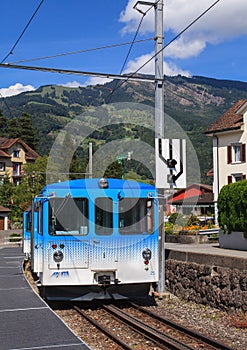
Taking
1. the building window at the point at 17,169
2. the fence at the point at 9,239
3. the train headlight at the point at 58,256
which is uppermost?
the building window at the point at 17,169

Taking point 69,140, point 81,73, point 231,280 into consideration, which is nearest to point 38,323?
point 231,280

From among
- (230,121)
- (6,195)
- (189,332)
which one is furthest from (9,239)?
(189,332)

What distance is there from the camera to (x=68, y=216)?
41.8 ft

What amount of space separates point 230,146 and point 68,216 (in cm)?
3583

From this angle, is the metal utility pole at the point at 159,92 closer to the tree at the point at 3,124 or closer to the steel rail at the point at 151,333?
the steel rail at the point at 151,333

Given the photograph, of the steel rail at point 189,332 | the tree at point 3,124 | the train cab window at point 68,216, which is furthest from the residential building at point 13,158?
the steel rail at point 189,332

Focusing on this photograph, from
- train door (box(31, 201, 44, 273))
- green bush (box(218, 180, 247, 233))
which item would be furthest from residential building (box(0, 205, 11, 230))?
train door (box(31, 201, 44, 273))

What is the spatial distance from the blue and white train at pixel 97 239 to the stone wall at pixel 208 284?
144 cm

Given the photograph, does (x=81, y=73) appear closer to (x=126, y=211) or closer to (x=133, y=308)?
(x=126, y=211)

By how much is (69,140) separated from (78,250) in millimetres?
71931

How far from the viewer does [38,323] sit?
9562 millimetres

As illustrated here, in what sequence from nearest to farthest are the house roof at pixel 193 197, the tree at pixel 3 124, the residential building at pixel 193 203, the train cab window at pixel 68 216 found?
1. the train cab window at pixel 68 216
2. the residential building at pixel 193 203
3. the house roof at pixel 193 197
4. the tree at pixel 3 124

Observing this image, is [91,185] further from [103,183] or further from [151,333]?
[151,333]

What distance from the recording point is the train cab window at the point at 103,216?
1283 cm
